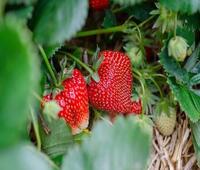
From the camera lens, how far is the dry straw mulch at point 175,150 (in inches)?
44.6

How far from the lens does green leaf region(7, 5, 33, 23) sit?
0.69 m

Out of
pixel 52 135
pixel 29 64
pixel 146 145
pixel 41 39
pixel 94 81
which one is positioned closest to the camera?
pixel 29 64

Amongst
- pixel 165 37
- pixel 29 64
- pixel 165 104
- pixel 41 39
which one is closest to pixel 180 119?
pixel 165 104

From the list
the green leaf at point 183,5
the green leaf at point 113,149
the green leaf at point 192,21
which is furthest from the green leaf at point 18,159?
the green leaf at point 192,21

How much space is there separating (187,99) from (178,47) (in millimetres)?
119

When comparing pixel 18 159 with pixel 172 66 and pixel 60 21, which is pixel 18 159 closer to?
pixel 60 21

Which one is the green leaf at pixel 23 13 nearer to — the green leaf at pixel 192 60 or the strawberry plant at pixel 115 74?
the strawberry plant at pixel 115 74

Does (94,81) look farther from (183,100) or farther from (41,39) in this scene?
(41,39)

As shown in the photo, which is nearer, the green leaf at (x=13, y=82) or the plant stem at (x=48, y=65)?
the green leaf at (x=13, y=82)

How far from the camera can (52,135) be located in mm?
913

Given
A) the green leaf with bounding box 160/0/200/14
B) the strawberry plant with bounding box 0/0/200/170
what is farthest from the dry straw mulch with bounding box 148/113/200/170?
the green leaf with bounding box 160/0/200/14

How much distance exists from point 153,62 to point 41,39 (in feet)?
1.57

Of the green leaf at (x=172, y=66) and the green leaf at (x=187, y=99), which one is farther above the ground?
the green leaf at (x=172, y=66)

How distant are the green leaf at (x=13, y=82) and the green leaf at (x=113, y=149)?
19 centimetres
